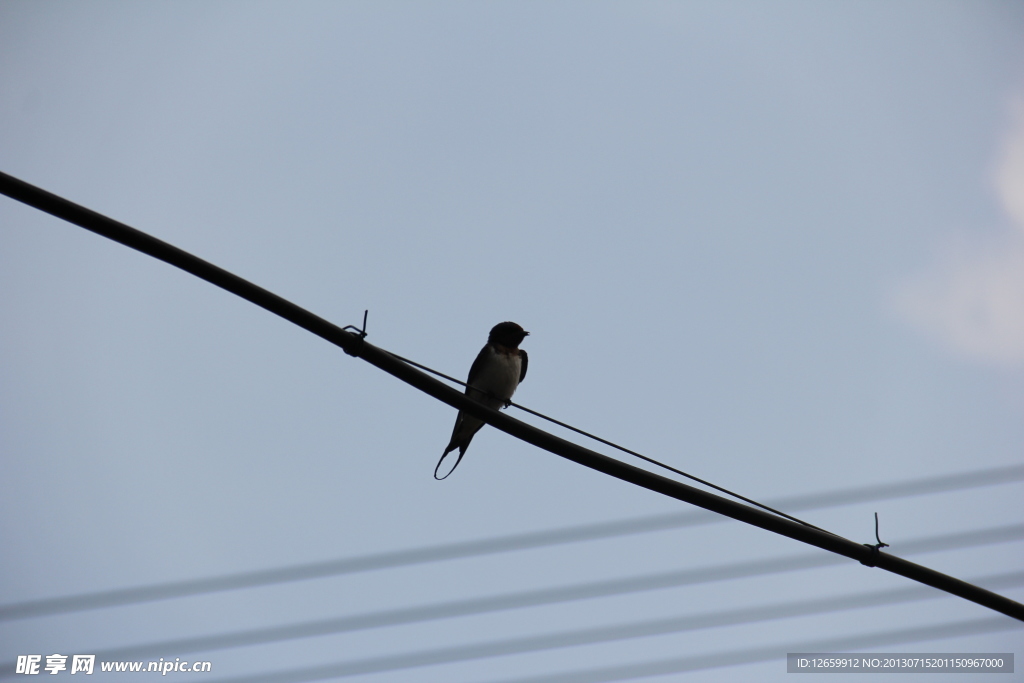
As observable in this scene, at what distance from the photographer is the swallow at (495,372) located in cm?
744

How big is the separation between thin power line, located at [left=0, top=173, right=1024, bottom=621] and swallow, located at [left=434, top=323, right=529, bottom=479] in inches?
145

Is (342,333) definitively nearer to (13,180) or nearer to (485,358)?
(13,180)

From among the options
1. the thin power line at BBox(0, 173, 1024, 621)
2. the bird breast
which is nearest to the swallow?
the bird breast

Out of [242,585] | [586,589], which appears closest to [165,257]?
[242,585]

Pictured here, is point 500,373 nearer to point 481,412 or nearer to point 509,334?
point 509,334

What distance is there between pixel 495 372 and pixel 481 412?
379 centimetres

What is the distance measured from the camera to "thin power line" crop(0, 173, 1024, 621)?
9.41 ft

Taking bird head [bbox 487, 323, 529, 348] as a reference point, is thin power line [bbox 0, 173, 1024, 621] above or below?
below

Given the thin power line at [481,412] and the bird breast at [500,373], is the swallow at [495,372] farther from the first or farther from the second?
the thin power line at [481,412]

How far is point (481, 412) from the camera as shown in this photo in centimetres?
365

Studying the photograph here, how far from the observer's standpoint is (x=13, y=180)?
2.79 metres

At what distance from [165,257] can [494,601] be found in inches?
114

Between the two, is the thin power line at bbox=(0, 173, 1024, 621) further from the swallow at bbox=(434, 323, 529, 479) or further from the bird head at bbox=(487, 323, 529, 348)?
the bird head at bbox=(487, 323, 529, 348)

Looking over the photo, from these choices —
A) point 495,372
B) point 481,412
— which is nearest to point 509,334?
point 495,372
